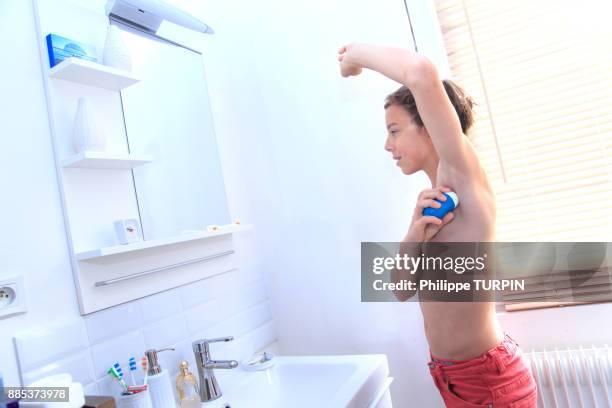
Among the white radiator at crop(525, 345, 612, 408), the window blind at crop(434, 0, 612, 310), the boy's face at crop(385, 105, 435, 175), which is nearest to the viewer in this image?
the boy's face at crop(385, 105, 435, 175)

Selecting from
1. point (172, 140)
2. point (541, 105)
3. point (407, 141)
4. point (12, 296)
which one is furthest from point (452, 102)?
point (12, 296)

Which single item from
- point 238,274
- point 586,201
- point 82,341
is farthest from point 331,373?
point 586,201

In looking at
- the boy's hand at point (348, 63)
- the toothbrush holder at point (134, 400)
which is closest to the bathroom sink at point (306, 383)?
the toothbrush holder at point (134, 400)

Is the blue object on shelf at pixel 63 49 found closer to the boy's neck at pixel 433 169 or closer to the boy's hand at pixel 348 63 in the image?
the boy's hand at pixel 348 63

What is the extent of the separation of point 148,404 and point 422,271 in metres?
0.75

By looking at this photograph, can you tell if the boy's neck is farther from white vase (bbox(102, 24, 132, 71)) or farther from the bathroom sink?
white vase (bbox(102, 24, 132, 71))

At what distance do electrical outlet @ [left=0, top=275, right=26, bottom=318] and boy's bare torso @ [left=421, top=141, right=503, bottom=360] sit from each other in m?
0.94

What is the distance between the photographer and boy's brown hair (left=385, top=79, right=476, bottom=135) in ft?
3.82

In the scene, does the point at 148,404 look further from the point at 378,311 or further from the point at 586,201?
the point at 586,201

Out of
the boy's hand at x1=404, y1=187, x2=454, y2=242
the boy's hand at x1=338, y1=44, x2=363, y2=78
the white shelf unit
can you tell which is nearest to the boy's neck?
the boy's hand at x1=404, y1=187, x2=454, y2=242

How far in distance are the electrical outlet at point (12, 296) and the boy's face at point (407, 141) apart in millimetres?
938

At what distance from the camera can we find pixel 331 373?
4.28 feet

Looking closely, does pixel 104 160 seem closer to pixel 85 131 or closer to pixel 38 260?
pixel 85 131

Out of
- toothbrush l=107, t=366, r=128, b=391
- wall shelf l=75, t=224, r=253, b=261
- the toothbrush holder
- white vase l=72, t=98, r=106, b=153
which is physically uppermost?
white vase l=72, t=98, r=106, b=153
